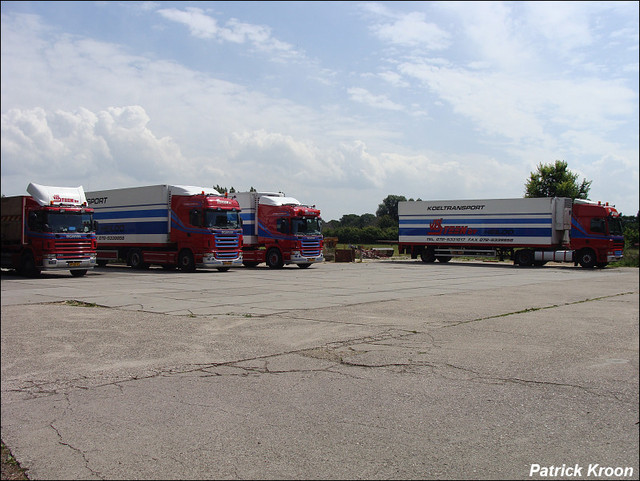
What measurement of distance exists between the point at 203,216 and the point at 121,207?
6.18m

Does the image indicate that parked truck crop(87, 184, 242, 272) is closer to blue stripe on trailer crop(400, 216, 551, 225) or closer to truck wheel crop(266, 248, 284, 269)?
truck wheel crop(266, 248, 284, 269)

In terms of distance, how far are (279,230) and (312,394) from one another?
2492 centimetres

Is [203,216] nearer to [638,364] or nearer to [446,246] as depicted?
[446,246]

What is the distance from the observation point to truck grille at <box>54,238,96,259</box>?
61.6 feet

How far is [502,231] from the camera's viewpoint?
121ft

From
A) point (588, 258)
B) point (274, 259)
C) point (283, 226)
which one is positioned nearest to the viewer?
point (283, 226)

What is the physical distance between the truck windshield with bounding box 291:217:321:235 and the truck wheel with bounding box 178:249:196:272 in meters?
6.03

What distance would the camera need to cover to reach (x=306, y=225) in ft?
102

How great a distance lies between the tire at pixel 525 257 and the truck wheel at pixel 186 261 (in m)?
20.9

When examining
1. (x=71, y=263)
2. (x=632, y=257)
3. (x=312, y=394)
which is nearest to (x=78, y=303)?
(x=71, y=263)

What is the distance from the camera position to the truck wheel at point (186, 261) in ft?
89.2

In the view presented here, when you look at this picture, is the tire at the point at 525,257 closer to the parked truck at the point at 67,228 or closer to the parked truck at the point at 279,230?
the parked truck at the point at 279,230

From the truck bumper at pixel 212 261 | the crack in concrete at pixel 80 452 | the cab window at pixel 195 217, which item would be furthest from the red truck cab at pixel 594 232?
the crack in concrete at pixel 80 452

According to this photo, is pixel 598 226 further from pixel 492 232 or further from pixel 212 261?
pixel 212 261
